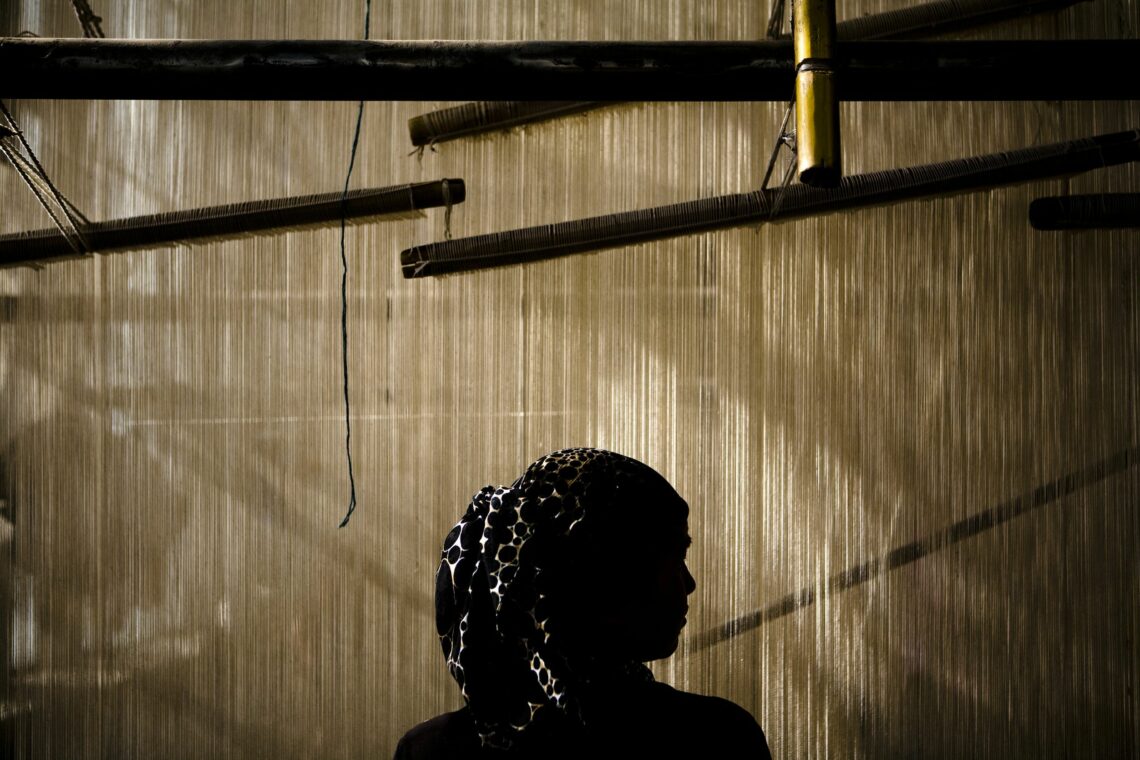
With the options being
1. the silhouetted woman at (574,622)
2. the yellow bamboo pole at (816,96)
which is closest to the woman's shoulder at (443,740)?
the silhouetted woman at (574,622)

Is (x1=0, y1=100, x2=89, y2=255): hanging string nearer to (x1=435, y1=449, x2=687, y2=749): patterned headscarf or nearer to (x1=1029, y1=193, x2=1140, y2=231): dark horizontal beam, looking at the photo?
(x1=435, y1=449, x2=687, y2=749): patterned headscarf

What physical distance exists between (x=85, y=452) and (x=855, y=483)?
210cm

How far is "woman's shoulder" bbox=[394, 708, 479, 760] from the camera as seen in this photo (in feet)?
2.78

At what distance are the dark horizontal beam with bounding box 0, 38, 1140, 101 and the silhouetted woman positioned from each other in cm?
55

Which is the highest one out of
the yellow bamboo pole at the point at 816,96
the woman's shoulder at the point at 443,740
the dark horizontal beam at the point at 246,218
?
the dark horizontal beam at the point at 246,218

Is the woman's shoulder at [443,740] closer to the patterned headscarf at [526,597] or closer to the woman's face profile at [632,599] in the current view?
the patterned headscarf at [526,597]

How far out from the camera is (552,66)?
3.61 feet

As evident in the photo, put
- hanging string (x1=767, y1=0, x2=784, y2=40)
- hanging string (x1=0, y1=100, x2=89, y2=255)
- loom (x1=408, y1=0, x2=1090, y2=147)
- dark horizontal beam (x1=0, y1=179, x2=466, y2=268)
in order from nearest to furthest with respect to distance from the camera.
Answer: hanging string (x1=0, y1=100, x2=89, y2=255) → hanging string (x1=767, y1=0, x2=784, y2=40) → dark horizontal beam (x1=0, y1=179, x2=466, y2=268) → loom (x1=408, y1=0, x2=1090, y2=147)

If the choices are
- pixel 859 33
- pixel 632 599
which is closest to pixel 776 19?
pixel 859 33

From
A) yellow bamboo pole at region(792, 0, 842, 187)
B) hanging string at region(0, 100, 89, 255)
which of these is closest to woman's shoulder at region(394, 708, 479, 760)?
yellow bamboo pole at region(792, 0, 842, 187)

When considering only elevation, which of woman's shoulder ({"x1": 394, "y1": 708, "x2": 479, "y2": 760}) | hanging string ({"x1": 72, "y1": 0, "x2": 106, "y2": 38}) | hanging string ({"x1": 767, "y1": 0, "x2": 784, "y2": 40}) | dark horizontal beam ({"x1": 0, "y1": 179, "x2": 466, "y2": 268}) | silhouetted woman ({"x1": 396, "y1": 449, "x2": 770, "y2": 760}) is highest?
hanging string ({"x1": 72, "y1": 0, "x2": 106, "y2": 38})

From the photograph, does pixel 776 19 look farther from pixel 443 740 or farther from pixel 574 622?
pixel 443 740

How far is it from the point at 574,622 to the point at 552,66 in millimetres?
703

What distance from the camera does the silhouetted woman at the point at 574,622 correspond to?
0.80 metres
